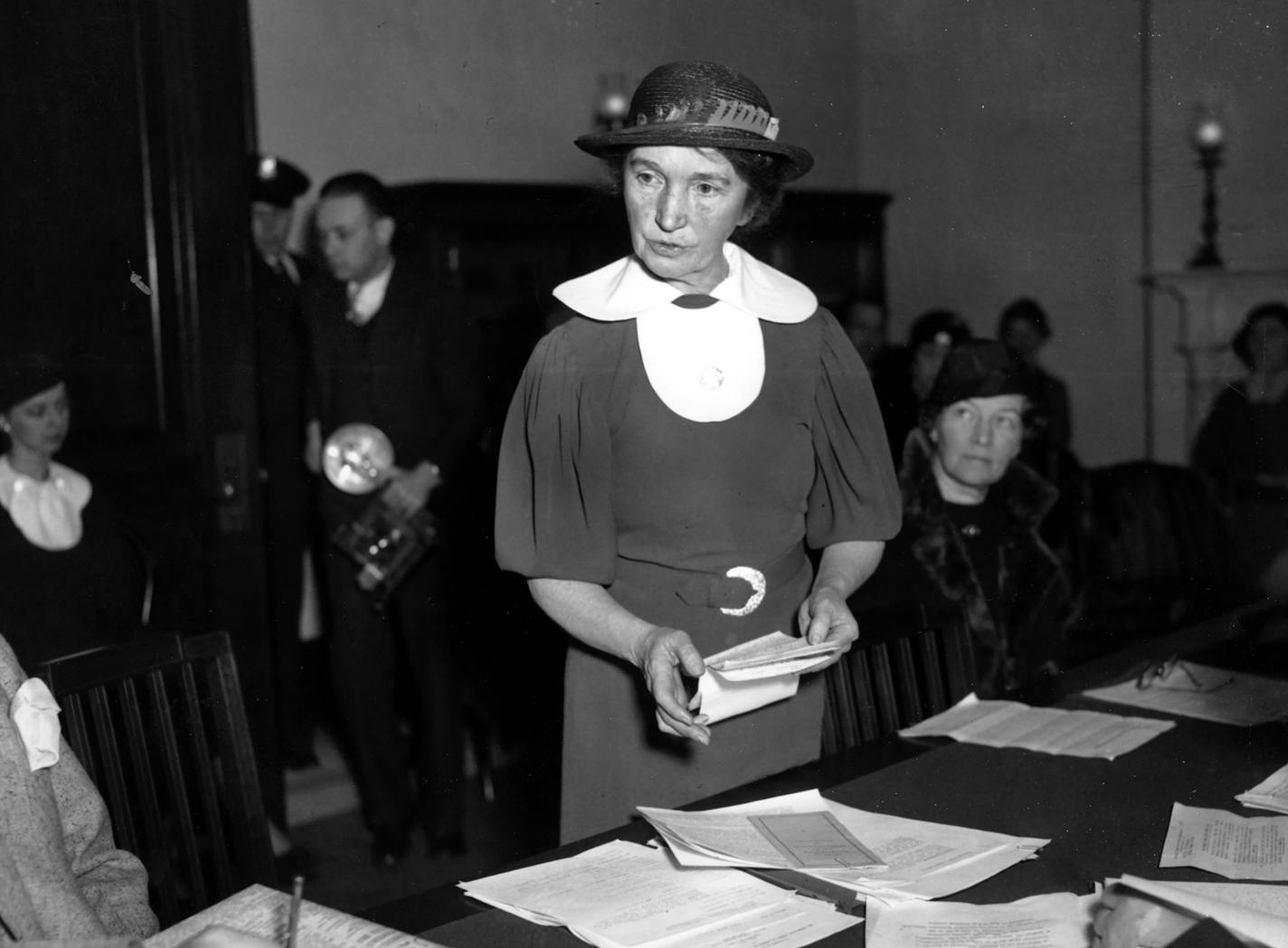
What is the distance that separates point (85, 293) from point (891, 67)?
66.6 inches

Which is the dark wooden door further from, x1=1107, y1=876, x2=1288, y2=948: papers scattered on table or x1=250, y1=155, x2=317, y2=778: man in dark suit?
x1=1107, y1=876, x2=1288, y2=948: papers scattered on table

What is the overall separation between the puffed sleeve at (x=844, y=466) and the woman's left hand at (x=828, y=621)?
15 centimetres

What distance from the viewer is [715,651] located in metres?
1.78

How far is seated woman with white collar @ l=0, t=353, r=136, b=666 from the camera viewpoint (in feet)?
9.04

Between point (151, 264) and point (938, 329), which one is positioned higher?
point (151, 264)

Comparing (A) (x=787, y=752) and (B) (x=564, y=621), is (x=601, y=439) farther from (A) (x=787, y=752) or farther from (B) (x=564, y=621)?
(A) (x=787, y=752)

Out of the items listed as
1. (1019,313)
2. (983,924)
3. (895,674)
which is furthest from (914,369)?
(983,924)

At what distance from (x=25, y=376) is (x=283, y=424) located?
25.3 inches

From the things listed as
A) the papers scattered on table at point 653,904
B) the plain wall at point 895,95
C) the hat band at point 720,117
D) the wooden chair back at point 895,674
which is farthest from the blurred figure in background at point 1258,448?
the papers scattered on table at point 653,904

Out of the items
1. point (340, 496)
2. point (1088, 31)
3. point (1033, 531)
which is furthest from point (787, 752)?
point (340, 496)

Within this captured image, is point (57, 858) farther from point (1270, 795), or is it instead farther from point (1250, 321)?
point (1250, 321)

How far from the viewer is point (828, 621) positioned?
1.60m

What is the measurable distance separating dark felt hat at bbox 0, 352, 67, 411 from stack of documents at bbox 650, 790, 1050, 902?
201cm

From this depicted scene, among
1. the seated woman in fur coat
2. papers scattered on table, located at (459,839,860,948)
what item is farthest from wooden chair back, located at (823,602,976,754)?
papers scattered on table, located at (459,839,860,948)
